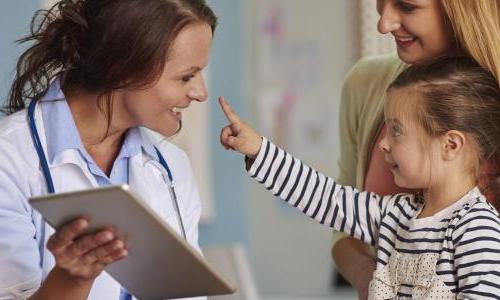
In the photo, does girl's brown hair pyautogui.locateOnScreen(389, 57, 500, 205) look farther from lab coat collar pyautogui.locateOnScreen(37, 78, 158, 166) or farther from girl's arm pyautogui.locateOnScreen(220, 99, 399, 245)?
lab coat collar pyautogui.locateOnScreen(37, 78, 158, 166)

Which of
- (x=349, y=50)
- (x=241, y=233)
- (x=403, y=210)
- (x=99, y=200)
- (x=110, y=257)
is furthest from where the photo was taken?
(x=349, y=50)

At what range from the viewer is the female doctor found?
1770 mm

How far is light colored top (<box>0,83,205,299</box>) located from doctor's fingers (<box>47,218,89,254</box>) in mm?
274

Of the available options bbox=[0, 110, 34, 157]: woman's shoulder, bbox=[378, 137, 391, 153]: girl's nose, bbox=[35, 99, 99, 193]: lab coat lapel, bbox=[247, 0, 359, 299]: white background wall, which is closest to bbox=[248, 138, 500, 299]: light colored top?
bbox=[378, 137, 391, 153]: girl's nose

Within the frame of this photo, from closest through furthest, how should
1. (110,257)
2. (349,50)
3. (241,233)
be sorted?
(110,257), (241,233), (349,50)

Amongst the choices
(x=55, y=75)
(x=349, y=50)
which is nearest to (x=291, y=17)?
(x=349, y=50)

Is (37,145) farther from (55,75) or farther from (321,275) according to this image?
(321,275)

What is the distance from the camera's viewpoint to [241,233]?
4621 millimetres

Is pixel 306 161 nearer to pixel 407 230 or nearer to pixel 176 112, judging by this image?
pixel 176 112

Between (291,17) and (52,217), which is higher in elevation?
(291,17)

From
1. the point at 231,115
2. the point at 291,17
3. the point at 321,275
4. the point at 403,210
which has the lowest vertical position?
the point at 403,210

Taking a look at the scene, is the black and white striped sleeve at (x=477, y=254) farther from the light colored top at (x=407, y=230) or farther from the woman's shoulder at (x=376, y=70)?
the woman's shoulder at (x=376, y=70)

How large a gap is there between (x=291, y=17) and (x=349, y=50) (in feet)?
1.21

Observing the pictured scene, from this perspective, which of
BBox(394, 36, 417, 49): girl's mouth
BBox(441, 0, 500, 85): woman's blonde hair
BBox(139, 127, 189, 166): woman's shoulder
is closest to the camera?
BBox(441, 0, 500, 85): woman's blonde hair
